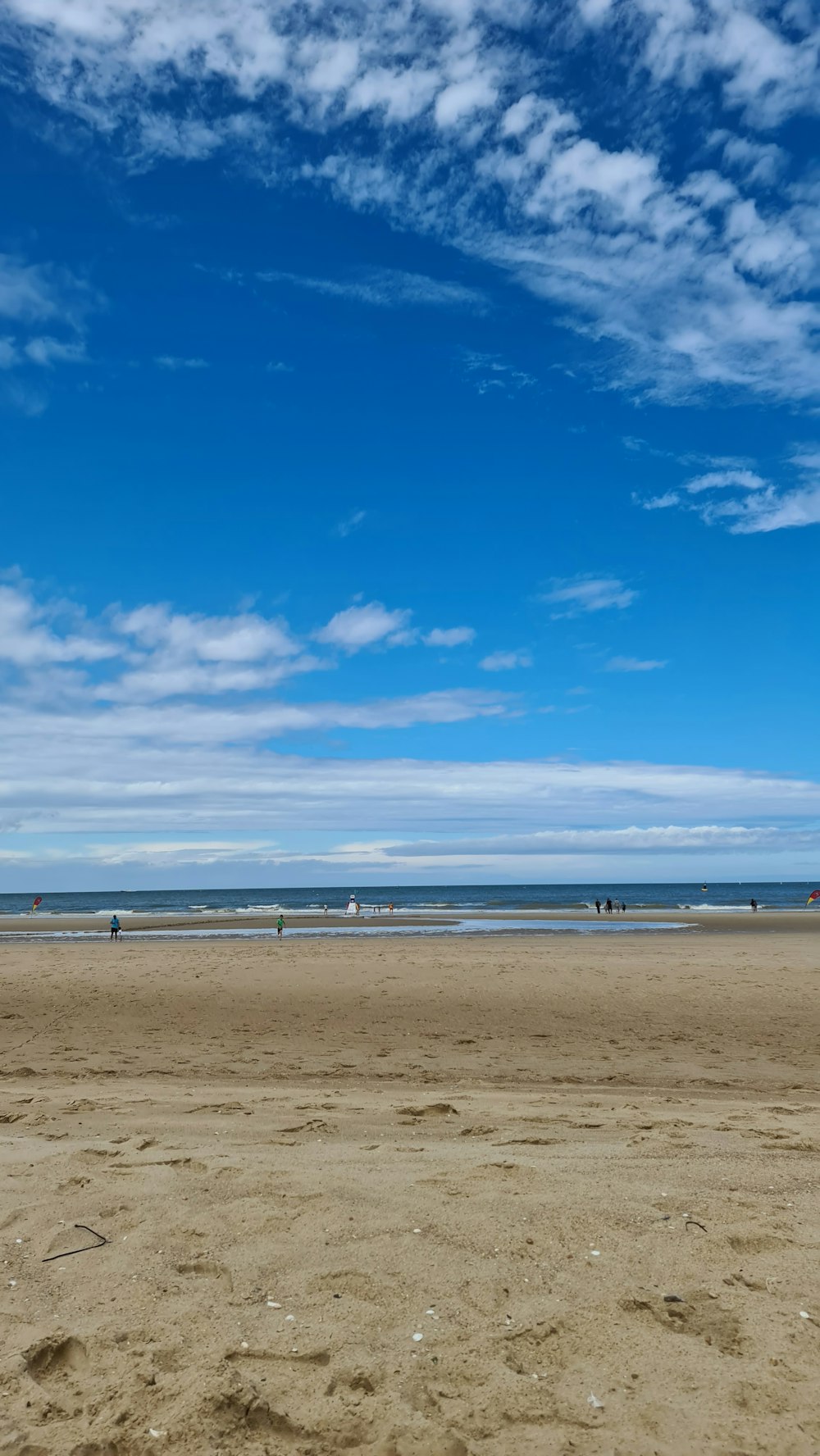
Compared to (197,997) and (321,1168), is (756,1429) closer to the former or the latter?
(321,1168)

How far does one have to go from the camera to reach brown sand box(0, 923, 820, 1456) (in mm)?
3270

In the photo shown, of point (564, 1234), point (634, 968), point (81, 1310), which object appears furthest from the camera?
point (634, 968)

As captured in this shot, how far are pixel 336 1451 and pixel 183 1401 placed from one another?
0.67 m

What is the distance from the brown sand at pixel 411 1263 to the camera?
3.27 m

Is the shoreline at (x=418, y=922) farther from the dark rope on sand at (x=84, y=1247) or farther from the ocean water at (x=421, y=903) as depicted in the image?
the dark rope on sand at (x=84, y=1247)

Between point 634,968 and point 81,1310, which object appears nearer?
point 81,1310

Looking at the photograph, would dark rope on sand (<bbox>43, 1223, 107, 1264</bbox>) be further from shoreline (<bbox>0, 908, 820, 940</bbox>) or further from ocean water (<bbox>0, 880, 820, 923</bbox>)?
ocean water (<bbox>0, 880, 820, 923</bbox>)

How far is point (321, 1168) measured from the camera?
5816mm

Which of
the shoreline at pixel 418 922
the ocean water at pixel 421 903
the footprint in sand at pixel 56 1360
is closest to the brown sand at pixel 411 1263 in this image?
the footprint in sand at pixel 56 1360

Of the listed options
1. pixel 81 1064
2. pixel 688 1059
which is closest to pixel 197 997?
pixel 81 1064

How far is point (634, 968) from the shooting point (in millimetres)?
21328

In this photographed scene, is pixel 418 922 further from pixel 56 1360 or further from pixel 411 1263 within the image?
pixel 56 1360

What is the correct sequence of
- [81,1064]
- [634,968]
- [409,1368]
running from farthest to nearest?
[634,968] → [81,1064] → [409,1368]

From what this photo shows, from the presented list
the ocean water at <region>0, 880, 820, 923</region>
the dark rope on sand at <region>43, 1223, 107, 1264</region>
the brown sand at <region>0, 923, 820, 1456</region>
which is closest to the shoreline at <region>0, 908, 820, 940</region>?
the ocean water at <region>0, 880, 820, 923</region>
